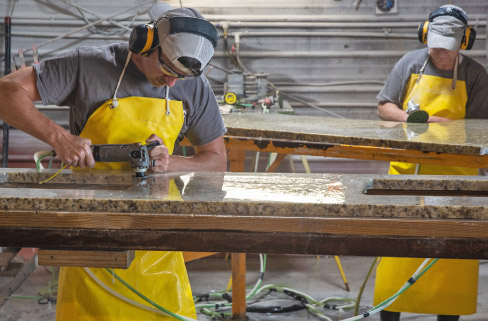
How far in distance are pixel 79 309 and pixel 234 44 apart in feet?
13.1

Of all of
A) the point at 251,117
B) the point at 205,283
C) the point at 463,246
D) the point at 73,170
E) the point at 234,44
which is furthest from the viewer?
the point at 234,44

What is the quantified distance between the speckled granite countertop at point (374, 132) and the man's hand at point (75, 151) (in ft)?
4.02

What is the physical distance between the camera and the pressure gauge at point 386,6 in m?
5.79

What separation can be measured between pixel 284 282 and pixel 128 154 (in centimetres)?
293

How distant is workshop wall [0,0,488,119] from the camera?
5.82 metres

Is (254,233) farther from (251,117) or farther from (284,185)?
(251,117)

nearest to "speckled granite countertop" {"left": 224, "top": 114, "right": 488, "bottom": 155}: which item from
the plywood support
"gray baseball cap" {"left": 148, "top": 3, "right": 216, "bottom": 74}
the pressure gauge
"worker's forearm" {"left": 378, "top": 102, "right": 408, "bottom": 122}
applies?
"worker's forearm" {"left": 378, "top": 102, "right": 408, "bottom": 122}

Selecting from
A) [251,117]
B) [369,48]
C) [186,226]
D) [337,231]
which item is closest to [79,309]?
[186,226]

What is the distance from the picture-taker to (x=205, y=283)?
483 cm

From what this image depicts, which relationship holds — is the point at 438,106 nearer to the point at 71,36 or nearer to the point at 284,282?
the point at 284,282

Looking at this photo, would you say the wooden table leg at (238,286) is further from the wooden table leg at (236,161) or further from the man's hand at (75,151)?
the man's hand at (75,151)

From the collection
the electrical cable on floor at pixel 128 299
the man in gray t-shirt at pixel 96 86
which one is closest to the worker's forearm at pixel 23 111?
the man in gray t-shirt at pixel 96 86

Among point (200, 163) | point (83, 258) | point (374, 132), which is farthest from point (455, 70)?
point (83, 258)

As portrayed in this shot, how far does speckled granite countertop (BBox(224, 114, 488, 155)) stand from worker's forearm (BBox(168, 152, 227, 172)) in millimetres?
580
